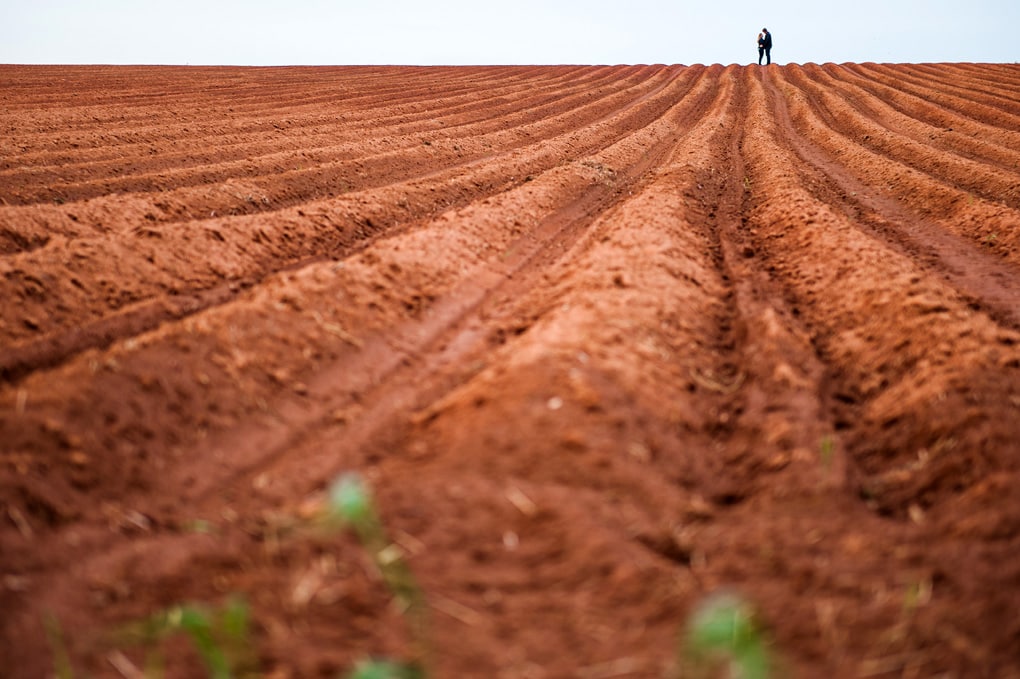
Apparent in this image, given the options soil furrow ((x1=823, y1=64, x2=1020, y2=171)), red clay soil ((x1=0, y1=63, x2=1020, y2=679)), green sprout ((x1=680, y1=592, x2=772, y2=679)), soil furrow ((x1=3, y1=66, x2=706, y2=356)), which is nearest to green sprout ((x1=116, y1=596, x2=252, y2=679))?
red clay soil ((x1=0, y1=63, x2=1020, y2=679))

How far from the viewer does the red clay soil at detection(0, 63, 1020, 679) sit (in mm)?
2125

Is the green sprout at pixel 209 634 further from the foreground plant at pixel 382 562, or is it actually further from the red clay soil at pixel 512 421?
the foreground plant at pixel 382 562

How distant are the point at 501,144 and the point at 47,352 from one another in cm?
1008

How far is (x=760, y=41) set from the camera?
31.0 metres

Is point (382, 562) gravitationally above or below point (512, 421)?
below

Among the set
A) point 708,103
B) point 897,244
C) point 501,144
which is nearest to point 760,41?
point 708,103

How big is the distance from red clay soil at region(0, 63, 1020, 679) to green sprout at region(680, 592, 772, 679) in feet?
0.15

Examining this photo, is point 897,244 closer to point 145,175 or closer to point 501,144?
point 501,144

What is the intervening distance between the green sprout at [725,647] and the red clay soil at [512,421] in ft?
0.15

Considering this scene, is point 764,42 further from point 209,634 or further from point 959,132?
point 209,634

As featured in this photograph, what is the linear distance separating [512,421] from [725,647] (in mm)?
1441

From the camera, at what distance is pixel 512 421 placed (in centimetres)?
310

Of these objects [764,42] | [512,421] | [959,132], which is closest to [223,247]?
[512,421]

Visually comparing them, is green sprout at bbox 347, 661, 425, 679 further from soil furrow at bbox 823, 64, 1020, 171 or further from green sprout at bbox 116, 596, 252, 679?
soil furrow at bbox 823, 64, 1020, 171
